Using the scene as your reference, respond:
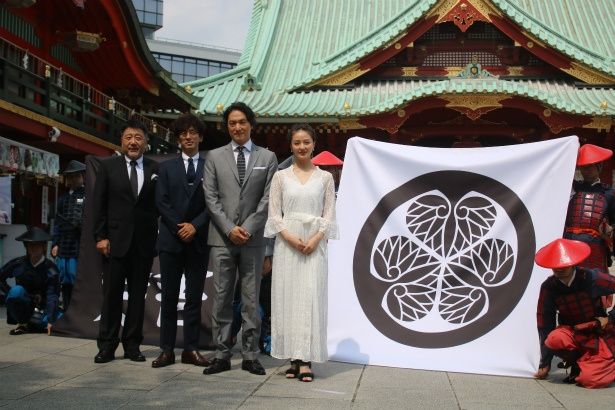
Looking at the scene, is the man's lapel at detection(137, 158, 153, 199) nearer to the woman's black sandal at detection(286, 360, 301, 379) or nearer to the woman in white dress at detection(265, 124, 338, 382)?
the woman in white dress at detection(265, 124, 338, 382)

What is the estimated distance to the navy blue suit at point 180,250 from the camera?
17.1 ft

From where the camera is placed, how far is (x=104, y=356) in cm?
522

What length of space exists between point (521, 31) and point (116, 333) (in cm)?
1175

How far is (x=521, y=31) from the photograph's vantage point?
570 inches

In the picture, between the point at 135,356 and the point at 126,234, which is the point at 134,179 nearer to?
the point at 126,234

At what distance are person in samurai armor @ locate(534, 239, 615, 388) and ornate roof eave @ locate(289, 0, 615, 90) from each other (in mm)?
10358

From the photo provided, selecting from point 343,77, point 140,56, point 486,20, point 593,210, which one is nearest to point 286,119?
point 343,77

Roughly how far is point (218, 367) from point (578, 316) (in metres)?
2.51

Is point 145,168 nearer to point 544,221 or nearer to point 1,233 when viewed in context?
point 544,221

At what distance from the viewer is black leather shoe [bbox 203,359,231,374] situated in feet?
15.9

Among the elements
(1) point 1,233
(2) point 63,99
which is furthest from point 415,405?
(2) point 63,99

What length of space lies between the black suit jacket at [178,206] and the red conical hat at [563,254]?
243 cm

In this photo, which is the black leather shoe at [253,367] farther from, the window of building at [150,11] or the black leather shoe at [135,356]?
the window of building at [150,11]

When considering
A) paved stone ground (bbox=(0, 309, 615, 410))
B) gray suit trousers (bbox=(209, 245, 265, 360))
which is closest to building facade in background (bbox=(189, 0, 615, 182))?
gray suit trousers (bbox=(209, 245, 265, 360))
